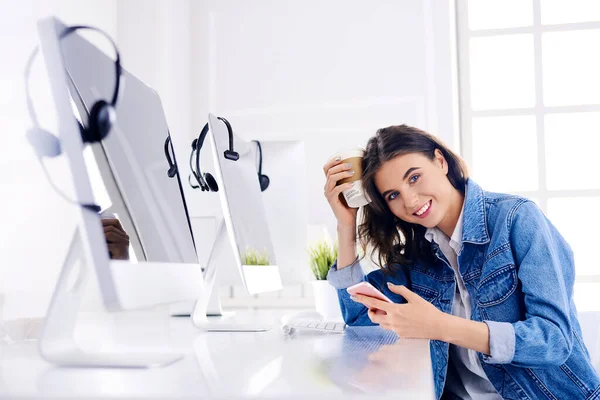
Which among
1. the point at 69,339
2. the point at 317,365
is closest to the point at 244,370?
the point at 317,365

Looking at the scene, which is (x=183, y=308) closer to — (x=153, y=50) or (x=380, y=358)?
(x=380, y=358)

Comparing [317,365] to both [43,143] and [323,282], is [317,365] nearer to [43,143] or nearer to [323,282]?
[43,143]

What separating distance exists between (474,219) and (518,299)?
0.20 m

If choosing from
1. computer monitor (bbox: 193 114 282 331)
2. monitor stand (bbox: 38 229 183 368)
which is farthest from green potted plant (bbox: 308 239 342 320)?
monitor stand (bbox: 38 229 183 368)

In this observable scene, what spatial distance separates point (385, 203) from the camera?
1551 millimetres

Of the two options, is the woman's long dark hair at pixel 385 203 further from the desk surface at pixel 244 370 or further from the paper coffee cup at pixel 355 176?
the desk surface at pixel 244 370

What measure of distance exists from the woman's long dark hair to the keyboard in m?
0.35

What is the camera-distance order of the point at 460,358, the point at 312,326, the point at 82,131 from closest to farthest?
1. the point at 82,131
2. the point at 312,326
3. the point at 460,358

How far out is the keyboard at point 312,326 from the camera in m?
1.19

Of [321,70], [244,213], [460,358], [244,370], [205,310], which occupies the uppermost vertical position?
[321,70]

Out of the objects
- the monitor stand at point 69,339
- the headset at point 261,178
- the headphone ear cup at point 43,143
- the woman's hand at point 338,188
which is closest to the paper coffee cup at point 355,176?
the woman's hand at point 338,188

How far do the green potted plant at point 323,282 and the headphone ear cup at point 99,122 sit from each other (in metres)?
1.12

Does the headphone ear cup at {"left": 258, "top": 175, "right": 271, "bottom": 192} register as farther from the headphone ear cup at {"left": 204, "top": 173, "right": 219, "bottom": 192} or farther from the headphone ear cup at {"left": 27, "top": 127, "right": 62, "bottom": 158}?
the headphone ear cup at {"left": 27, "top": 127, "right": 62, "bottom": 158}

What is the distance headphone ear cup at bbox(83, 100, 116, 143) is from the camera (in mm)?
727
